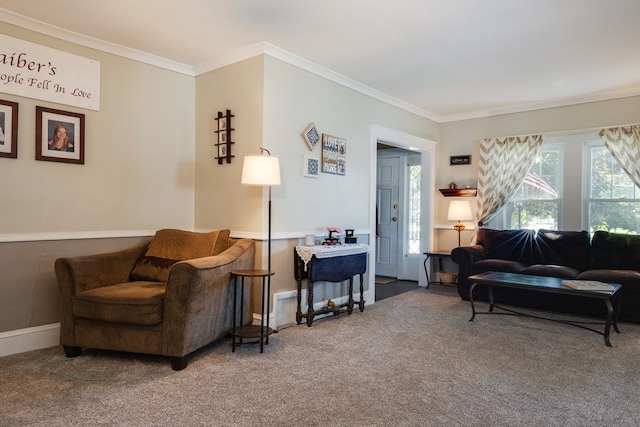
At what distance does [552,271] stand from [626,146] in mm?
1661

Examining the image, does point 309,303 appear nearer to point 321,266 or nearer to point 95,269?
point 321,266

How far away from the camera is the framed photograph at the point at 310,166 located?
12.2 feet

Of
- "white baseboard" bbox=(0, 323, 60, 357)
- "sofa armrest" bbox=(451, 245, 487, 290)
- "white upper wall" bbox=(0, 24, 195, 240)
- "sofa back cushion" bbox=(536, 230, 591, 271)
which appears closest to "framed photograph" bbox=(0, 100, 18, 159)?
"white upper wall" bbox=(0, 24, 195, 240)

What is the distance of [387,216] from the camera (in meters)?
6.31

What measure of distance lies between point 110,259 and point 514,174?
4535 millimetres

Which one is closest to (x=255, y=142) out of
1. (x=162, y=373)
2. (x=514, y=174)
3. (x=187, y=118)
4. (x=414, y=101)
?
(x=187, y=118)

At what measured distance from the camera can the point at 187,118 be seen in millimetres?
3916

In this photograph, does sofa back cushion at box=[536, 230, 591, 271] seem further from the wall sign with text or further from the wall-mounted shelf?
the wall sign with text

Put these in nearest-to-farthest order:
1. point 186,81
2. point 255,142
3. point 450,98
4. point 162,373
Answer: point 162,373
point 255,142
point 186,81
point 450,98

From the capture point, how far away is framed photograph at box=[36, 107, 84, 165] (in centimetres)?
305

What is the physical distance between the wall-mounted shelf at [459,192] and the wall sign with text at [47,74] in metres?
4.19

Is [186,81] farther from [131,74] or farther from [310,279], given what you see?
[310,279]

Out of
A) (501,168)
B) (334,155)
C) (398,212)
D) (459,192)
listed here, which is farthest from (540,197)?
(334,155)

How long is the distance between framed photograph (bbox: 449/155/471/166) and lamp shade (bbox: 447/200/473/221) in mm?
628
